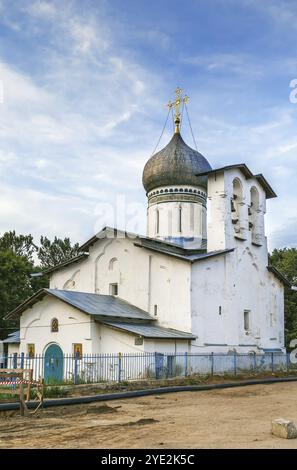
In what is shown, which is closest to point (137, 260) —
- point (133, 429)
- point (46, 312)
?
point (46, 312)

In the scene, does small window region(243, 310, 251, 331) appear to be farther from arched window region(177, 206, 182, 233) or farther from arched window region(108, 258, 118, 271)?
arched window region(108, 258, 118, 271)

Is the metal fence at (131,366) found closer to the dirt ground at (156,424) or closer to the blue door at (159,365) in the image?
the blue door at (159,365)

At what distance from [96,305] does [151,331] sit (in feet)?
9.10

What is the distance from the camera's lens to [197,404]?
14008mm

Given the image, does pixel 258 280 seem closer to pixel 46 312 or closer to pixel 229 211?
pixel 229 211

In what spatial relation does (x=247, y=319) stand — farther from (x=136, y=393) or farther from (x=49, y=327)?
(x=136, y=393)

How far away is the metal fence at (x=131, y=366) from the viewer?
20.4 meters

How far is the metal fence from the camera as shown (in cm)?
2041

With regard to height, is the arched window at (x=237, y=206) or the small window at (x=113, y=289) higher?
the arched window at (x=237, y=206)

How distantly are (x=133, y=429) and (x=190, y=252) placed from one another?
749 inches

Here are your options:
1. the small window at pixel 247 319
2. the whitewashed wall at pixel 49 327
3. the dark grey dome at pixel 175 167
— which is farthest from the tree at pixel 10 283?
the small window at pixel 247 319

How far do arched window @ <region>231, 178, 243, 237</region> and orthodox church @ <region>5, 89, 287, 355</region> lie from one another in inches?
2.0

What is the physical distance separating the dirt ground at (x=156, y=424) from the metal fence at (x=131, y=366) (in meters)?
5.30

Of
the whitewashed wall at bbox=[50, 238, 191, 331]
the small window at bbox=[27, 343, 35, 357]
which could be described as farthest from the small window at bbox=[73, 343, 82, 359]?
the whitewashed wall at bbox=[50, 238, 191, 331]
